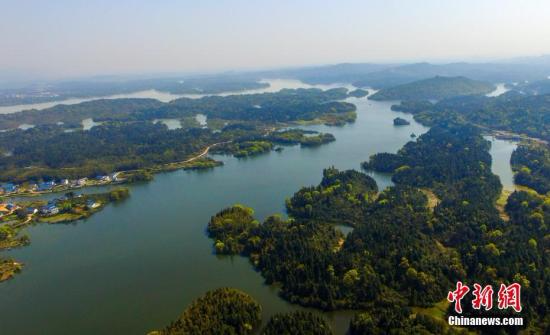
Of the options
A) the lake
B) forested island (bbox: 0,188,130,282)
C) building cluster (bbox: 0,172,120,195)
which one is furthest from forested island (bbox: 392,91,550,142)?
forested island (bbox: 0,188,130,282)

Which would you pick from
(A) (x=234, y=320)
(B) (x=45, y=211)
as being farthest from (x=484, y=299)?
(B) (x=45, y=211)

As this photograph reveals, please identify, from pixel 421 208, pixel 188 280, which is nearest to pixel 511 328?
pixel 421 208

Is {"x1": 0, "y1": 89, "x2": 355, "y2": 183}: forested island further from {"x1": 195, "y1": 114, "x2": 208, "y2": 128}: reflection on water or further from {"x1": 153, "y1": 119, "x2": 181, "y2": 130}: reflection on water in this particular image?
{"x1": 153, "y1": 119, "x2": 181, "y2": 130}: reflection on water

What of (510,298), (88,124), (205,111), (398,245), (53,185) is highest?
(205,111)

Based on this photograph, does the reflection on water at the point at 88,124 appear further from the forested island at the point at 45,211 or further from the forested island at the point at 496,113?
the forested island at the point at 496,113

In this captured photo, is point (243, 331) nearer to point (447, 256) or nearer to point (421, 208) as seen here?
point (447, 256)

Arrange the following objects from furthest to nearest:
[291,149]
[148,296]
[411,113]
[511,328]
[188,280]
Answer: [411,113], [291,149], [188,280], [148,296], [511,328]

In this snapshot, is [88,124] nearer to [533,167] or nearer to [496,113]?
[496,113]
